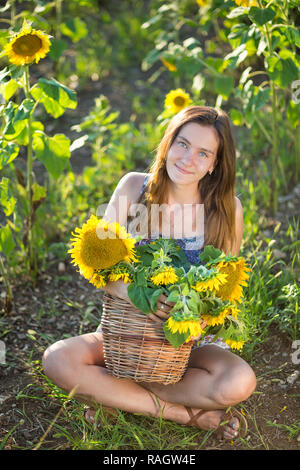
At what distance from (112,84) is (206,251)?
2812 mm

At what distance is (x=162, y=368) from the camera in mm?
1718

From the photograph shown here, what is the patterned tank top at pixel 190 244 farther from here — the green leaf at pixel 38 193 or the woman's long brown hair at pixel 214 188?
the green leaf at pixel 38 193

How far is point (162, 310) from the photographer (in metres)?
1.63

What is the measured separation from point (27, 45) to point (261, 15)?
0.90 meters

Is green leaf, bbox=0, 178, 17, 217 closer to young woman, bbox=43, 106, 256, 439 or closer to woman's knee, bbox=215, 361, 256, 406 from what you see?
young woman, bbox=43, 106, 256, 439

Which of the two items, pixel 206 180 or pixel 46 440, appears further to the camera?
pixel 206 180

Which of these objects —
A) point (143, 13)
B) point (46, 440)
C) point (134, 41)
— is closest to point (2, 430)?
point (46, 440)

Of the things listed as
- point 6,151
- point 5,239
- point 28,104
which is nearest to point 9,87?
point 28,104

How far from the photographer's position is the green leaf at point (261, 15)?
2.25 meters

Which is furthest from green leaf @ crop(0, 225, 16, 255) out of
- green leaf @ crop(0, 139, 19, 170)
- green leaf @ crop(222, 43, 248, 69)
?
green leaf @ crop(222, 43, 248, 69)

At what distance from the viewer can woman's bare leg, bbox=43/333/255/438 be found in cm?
184

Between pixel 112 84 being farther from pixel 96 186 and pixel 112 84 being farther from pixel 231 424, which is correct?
pixel 231 424

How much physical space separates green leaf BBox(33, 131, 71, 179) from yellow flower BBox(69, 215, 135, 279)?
2.12ft

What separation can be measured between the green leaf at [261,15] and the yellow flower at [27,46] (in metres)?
0.79
